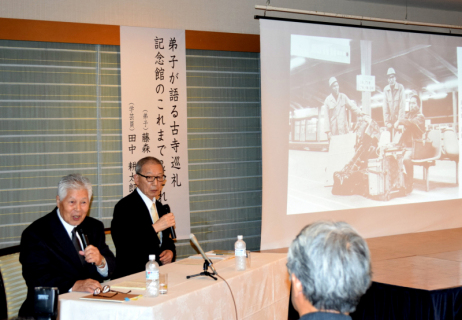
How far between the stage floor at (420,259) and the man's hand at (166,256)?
1.46 metres

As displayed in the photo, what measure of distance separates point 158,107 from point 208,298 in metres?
2.56

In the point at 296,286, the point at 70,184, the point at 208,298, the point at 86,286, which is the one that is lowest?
the point at 208,298

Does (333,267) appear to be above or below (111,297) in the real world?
above

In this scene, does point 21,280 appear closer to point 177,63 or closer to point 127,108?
point 127,108

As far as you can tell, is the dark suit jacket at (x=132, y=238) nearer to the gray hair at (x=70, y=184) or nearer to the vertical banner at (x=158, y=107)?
the gray hair at (x=70, y=184)

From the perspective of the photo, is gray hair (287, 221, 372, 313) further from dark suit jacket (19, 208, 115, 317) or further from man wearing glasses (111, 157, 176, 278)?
man wearing glasses (111, 157, 176, 278)

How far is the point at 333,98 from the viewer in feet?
16.8

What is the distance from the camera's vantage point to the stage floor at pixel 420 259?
10.6 feet

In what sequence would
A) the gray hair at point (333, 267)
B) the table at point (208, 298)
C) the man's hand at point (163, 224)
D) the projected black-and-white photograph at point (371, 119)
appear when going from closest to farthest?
the gray hair at point (333, 267), the table at point (208, 298), the man's hand at point (163, 224), the projected black-and-white photograph at point (371, 119)

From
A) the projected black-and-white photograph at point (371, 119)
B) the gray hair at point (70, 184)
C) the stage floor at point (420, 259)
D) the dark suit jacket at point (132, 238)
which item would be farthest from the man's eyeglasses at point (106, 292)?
the projected black-and-white photograph at point (371, 119)

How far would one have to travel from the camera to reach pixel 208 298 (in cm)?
234

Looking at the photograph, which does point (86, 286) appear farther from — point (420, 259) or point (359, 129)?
point (359, 129)

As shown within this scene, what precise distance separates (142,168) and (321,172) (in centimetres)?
250

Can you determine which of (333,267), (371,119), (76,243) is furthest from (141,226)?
(371,119)
